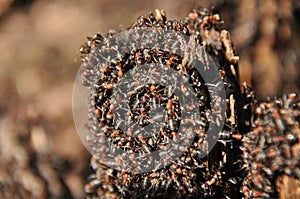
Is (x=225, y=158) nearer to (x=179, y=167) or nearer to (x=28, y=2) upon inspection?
(x=179, y=167)

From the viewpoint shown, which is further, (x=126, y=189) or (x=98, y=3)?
(x=98, y=3)

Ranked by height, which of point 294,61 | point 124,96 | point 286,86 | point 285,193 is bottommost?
point 285,193

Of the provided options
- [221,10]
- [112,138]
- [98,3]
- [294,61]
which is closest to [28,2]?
[98,3]

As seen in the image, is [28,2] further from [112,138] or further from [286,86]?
[286,86]

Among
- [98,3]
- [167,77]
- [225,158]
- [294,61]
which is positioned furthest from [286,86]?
[98,3]

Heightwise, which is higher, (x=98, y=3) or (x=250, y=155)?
(x=98, y=3)

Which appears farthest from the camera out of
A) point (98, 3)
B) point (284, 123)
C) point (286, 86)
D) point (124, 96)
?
point (98, 3)

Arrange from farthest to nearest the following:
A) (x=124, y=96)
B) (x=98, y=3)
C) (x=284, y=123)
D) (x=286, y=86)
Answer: (x=98, y=3), (x=286, y=86), (x=124, y=96), (x=284, y=123)
